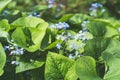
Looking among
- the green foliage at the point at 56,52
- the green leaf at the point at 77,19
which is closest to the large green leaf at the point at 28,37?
the green foliage at the point at 56,52

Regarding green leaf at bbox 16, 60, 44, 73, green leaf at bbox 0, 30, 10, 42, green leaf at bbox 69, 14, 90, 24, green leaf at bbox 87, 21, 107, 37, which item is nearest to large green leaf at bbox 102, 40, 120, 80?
green leaf at bbox 87, 21, 107, 37

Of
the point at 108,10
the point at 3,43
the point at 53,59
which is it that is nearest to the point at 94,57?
the point at 53,59

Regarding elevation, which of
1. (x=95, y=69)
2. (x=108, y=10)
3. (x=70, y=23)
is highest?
(x=95, y=69)

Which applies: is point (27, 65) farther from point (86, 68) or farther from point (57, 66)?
point (86, 68)

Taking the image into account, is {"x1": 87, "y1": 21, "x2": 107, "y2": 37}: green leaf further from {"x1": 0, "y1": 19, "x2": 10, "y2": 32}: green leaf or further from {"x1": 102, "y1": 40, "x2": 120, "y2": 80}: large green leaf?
{"x1": 0, "y1": 19, "x2": 10, "y2": 32}: green leaf

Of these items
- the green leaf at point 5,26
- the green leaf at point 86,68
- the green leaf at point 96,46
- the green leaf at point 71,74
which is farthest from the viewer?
the green leaf at point 5,26

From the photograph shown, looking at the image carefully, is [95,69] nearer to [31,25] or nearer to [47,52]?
[47,52]

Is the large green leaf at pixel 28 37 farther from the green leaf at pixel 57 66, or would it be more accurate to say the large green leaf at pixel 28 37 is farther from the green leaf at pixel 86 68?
the green leaf at pixel 86 68
